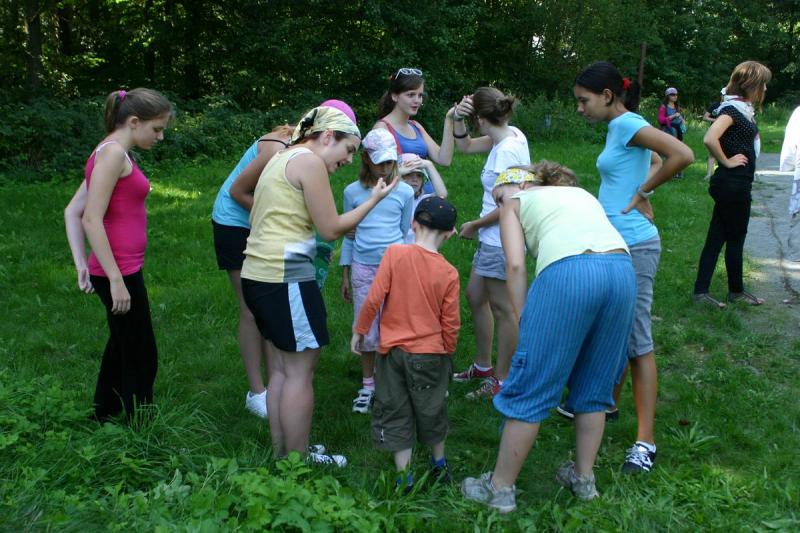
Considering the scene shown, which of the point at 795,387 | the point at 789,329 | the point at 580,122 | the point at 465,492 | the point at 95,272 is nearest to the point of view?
the point at 465,492

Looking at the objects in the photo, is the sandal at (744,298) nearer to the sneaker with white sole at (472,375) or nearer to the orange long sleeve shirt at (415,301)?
the sneaker with white sole at (472,375)

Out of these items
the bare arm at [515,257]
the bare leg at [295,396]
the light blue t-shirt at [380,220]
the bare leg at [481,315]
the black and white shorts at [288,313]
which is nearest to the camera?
the bare arm at [515,257]

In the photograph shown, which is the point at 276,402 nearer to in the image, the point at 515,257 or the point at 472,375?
the point at 515,257

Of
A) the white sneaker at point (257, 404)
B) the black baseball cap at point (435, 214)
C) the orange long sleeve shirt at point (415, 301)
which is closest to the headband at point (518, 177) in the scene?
the black baseball cap at point (435, 214)

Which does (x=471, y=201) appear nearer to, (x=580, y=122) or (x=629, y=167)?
(x=629, y=167)

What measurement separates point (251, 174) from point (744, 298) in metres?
4.51

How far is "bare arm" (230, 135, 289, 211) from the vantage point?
3.93 m

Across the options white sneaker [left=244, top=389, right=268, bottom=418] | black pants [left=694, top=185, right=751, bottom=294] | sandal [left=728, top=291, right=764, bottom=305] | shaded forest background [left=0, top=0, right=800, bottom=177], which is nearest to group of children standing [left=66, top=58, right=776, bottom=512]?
white sneaker [left=244, top=389, right=268, bottom=418]

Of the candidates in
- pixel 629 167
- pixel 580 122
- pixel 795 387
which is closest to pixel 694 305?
pixel 795 387

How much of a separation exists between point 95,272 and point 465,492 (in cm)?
207

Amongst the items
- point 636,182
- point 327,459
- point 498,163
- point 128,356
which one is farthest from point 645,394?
point 128,356

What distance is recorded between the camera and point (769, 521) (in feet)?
10.1

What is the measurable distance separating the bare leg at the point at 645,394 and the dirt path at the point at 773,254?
8.36 ft

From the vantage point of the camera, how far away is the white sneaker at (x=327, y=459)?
357 centimetres
